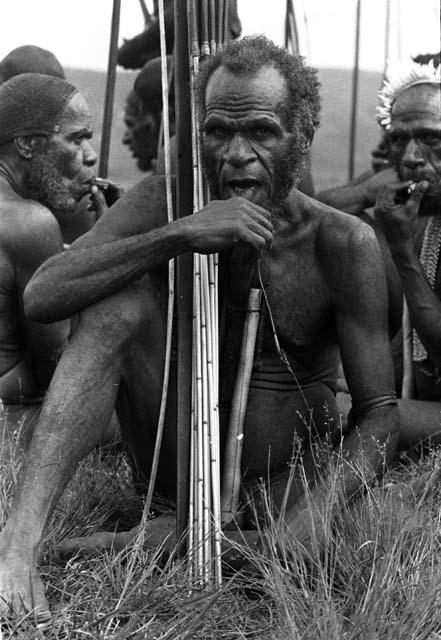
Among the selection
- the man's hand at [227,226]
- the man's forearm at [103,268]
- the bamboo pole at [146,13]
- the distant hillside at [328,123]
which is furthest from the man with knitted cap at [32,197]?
the distant hillside at [328,123]

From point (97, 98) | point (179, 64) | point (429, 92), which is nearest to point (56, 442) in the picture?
point (179, 64)

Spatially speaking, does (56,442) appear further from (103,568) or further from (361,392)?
(361,392)

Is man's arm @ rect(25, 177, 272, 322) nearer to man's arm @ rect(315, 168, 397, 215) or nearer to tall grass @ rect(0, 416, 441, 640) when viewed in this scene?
tall grass @ rect(0, 416, 441, 640)

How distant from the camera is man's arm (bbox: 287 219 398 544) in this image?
149 inches

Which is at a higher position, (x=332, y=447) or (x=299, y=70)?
(x=299, y=70)

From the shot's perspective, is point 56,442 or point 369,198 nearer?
point 56,442

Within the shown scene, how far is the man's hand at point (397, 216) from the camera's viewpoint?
4691 mm

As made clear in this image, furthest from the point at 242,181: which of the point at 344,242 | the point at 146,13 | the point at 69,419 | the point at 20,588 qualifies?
the point at 146,13

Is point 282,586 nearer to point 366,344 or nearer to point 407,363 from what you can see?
point 366,344

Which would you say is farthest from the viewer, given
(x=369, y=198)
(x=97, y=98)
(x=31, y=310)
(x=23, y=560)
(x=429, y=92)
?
(x=97, y=98)

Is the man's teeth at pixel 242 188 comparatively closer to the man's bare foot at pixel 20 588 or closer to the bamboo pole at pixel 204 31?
the bamboo pole at pixel 204 31

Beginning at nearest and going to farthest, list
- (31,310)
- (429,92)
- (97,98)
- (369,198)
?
(31,310) → (429,92) → (369,198) → (97,98)

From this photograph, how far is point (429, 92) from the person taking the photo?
16.7 ft

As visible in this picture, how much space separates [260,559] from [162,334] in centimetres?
68
